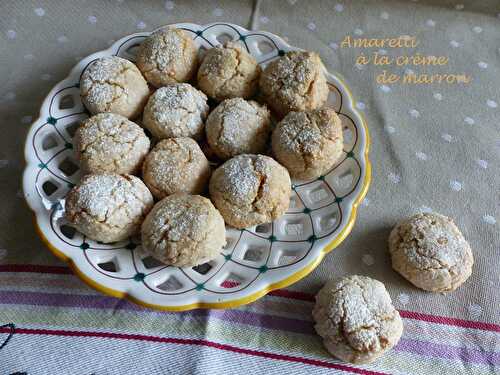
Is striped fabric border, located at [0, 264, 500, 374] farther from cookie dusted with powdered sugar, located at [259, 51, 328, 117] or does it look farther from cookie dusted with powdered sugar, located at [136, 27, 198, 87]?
cookie dusted with powdered sugar, located at [136, 27, 198, 87]

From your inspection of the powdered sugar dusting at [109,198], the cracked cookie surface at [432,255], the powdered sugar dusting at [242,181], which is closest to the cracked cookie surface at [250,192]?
the powdered sugar dusting at [242,181]

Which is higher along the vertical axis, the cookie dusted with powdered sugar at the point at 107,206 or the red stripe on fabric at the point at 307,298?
the cookie dusted with powdered sugar at the point at 107,206

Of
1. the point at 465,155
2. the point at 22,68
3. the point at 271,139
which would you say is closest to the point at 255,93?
the point at 271,139

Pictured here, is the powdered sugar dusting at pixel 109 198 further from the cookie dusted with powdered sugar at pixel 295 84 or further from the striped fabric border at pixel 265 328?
the cookie dusted with powdered sugar at pixel 295 84

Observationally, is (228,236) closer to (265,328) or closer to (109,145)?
(265,328)

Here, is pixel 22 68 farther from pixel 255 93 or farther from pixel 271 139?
pixel 271 139
